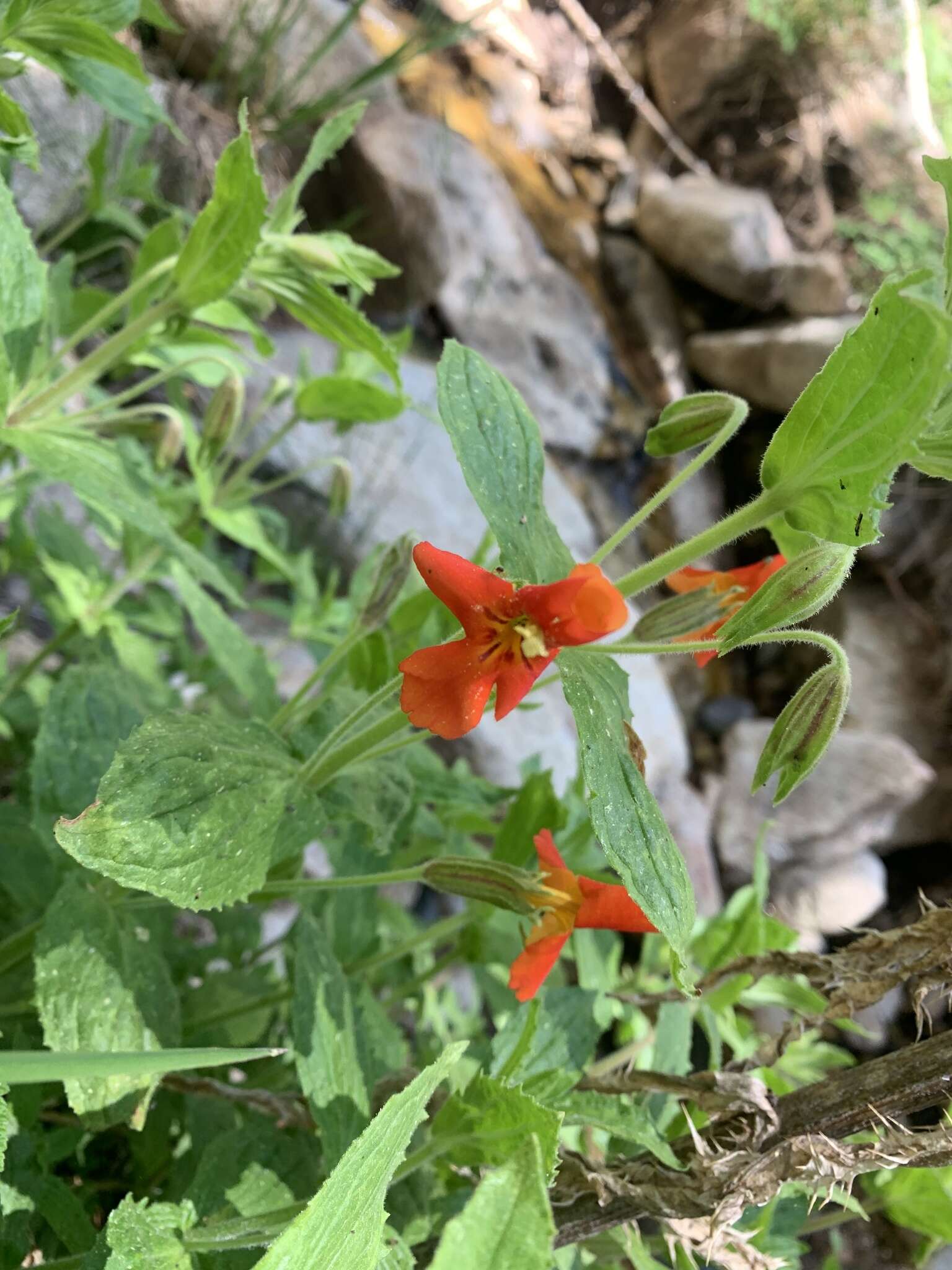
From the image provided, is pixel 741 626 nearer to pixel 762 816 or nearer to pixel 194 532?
pixel 194 532

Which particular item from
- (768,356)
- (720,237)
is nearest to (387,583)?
(768,356)

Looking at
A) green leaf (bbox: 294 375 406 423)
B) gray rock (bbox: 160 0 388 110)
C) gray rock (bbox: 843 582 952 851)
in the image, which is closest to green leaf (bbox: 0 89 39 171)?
green leaf (bbox: 294 375 406 423)

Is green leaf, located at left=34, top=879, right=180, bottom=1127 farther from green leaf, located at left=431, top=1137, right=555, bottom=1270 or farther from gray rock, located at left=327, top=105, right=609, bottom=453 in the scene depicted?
gray rock, located at left=327, top=105, right=609, bottom=453

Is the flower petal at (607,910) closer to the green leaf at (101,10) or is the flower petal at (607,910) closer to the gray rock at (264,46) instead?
the green leaf at (101,10)

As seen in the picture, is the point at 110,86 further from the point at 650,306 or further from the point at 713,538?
→ the point at 650,306

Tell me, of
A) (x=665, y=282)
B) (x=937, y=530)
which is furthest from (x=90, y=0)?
(x=665, y=282)

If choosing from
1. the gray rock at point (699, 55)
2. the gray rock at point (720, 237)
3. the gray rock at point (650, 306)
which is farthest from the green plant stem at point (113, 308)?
the gray rock at point (699, 55)
